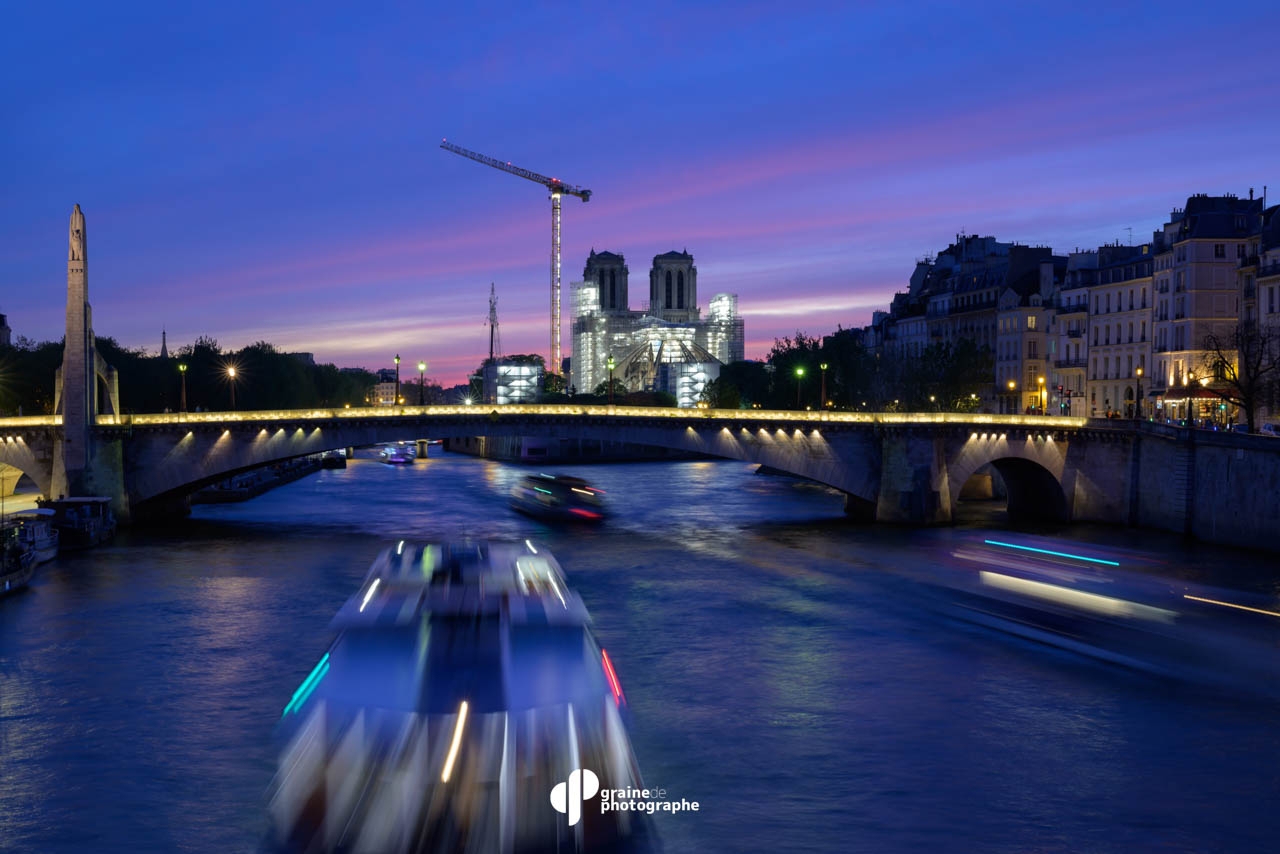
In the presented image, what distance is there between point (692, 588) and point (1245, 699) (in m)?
21.4

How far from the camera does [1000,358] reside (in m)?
117

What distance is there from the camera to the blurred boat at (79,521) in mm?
58688

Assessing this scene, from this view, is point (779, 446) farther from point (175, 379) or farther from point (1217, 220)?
point (175, 379)

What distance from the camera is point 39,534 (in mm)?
54219

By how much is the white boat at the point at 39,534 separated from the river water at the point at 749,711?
1.37 meters

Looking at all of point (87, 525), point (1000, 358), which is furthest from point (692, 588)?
point (1000, 358)

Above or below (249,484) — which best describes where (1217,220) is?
above

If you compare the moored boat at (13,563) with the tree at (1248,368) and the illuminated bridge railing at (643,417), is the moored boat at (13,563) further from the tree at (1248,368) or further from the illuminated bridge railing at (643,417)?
the tree at (1248,368)

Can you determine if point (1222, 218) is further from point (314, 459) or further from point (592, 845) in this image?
point (314, 459)

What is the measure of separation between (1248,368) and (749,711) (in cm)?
4596

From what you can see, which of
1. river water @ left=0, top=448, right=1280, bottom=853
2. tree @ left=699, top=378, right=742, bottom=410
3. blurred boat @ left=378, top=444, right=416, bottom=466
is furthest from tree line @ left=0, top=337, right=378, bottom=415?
tree @ left=699, top=378, right=742, bottom=410

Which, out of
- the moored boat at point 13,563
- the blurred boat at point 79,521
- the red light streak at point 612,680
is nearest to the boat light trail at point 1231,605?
the red light streak at point 612,680

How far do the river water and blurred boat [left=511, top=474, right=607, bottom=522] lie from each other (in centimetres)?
1510

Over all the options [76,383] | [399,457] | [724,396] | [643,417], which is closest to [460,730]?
[643,417]
